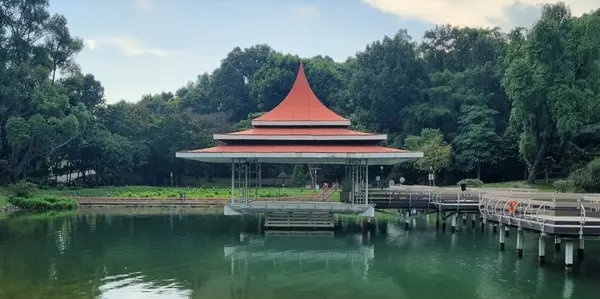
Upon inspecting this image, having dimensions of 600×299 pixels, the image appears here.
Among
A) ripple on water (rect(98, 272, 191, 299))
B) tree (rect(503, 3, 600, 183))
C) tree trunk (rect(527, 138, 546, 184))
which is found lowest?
ripple on water (rect(98, 272, 191, 299))

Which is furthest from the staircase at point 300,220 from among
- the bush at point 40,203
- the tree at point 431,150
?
the tree at point 431,150

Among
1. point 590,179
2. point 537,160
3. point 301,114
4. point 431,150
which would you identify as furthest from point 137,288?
point 537,160

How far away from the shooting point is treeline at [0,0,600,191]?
39.8 meters

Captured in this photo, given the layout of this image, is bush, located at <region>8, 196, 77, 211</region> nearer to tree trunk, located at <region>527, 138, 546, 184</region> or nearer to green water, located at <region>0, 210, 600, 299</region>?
green water, located at <region>0, 210, 600, 299</region>

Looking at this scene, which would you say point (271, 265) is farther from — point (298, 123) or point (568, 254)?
point (298, 123)

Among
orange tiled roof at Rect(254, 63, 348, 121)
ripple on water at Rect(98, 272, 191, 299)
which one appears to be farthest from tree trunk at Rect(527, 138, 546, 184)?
ripple on water at Rect(98, 272, 191, 299)

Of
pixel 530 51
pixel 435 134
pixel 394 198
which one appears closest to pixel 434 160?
pixel 435 134

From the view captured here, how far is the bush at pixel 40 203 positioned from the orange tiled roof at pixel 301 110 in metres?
17.3

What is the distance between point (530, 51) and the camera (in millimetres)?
40531

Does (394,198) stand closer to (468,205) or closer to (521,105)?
(468,205)

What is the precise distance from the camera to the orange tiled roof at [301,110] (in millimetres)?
32000

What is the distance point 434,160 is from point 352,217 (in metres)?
14.6

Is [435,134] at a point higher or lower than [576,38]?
lower

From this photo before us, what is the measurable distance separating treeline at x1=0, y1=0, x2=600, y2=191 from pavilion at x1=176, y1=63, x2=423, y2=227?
529 inches
